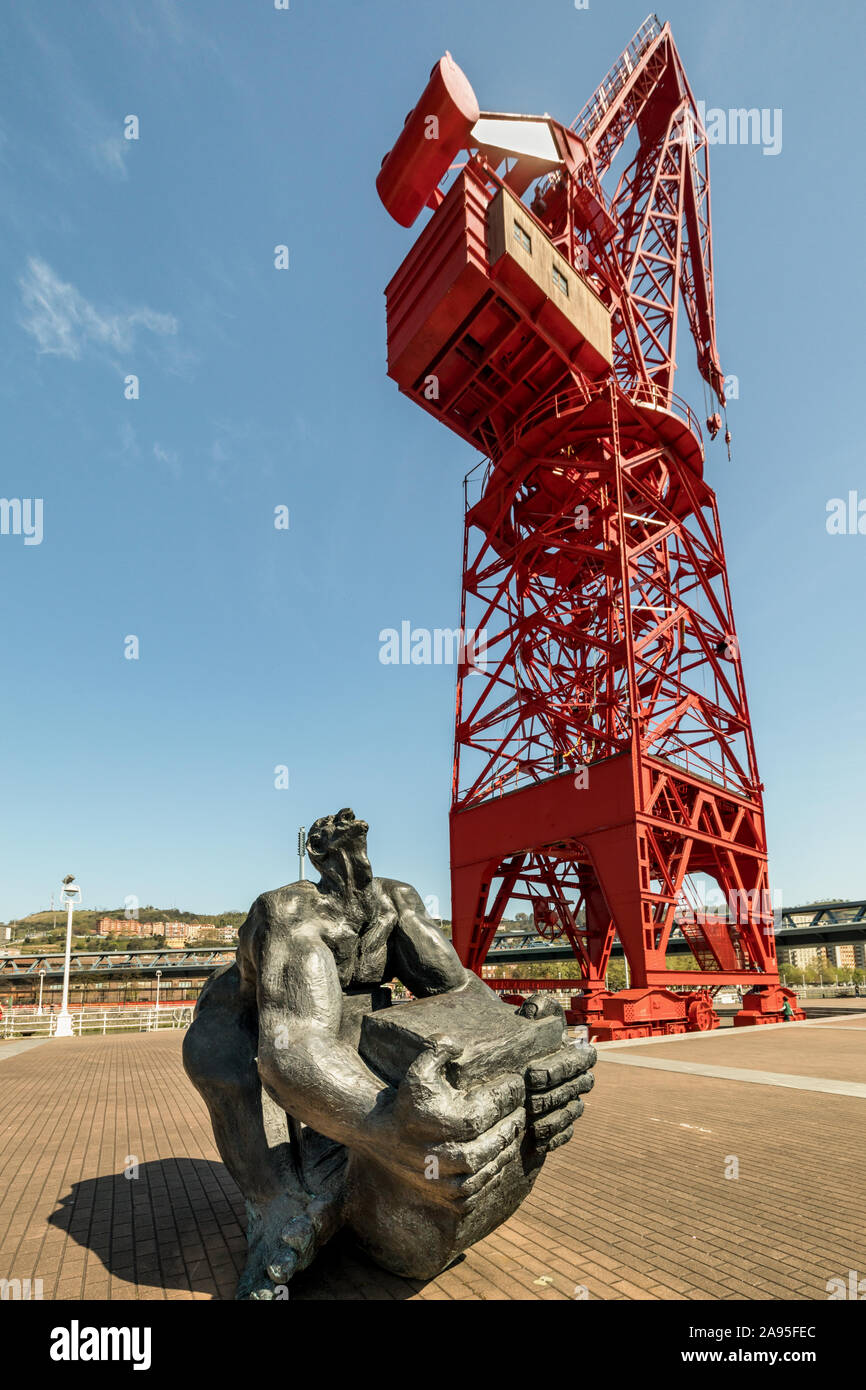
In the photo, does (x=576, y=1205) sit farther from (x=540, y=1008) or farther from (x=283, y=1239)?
(x=283, y=1239)

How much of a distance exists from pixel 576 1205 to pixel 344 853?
2973 millimetres

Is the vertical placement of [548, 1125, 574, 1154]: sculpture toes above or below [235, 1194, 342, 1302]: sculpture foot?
above

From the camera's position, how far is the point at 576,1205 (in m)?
4.60

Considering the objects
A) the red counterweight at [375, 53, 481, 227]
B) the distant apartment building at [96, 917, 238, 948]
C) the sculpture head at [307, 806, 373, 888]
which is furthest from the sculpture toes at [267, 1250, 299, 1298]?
the distant apartment building at [96, 917, 238, 948]

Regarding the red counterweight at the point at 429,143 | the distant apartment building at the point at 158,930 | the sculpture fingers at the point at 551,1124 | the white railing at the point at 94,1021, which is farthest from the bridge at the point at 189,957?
the distant apartment building at the point at 158,930

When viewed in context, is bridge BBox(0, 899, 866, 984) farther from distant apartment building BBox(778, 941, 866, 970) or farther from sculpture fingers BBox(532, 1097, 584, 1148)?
distant apartment building BBox(778, 941, 866, 970)

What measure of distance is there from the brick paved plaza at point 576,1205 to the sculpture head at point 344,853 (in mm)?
1716

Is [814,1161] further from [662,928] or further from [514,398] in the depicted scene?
[514,398]

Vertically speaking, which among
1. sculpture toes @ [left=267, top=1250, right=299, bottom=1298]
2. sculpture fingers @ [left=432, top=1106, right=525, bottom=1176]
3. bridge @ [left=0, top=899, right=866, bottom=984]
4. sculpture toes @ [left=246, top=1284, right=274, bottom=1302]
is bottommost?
bridge @ [left=0, top=899, right=866, bottom=984]

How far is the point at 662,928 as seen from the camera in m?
15.7

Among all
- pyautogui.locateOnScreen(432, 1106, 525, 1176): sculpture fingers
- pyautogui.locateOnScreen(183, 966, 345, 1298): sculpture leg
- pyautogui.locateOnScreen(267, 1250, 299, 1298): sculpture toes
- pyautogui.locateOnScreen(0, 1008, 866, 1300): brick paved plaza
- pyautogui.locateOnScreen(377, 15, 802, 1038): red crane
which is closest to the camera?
pyautogui.locateOnScreen(432, 1106, 525, 1176): sculpture fingers

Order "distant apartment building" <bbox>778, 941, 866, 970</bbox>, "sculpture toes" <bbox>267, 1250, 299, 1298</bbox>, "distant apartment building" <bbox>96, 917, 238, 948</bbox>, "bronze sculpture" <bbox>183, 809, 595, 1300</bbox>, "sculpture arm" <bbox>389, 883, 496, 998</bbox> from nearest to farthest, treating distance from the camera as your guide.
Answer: "bronze sculpture" <bbox>183, 809, 595, 1300</bbox> → "sculpture toes" <bbox>267, 1250, 299, 1298</bbox> → "sculpture arm" <bbox>389, 883, 496, 998</bbox> → "distant apartment building" <bbox>96, 917, 238, 948</bbox> → "distant apartment building" <bbox>778, 941, 866, 970</bbox>

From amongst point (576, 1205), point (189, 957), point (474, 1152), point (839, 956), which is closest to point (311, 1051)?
point (474, 1152)

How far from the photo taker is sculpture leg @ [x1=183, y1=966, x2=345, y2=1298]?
9.67ft
